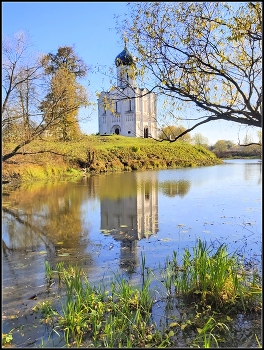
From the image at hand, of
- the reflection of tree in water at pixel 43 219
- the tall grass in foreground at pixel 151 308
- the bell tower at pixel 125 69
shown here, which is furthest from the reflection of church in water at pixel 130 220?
the bell tower at pixel 125 69

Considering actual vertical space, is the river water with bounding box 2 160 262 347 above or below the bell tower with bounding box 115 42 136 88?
below

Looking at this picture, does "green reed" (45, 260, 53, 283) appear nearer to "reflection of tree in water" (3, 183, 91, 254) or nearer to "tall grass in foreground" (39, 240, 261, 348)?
"tall grass in foreground" (39, 240, 261, 348)

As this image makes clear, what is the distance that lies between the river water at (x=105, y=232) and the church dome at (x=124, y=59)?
3.43 meters

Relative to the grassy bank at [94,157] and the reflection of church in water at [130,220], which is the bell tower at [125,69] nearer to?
the reflection of church in water at [130,220]

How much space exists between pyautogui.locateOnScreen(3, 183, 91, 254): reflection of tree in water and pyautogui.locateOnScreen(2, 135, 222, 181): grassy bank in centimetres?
190

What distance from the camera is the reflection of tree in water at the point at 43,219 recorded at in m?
7.36

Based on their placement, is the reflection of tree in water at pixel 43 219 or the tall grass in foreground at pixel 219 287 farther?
the reflection of tree in water at pixel 43 219

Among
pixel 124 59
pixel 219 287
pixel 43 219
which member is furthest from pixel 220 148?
pixel 219 287

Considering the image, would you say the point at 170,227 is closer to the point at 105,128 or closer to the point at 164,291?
the point at 164,291

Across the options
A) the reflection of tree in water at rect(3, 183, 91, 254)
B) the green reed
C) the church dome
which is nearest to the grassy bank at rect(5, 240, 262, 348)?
the green reed

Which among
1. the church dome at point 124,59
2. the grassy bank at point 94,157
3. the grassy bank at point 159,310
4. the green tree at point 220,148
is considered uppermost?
the green tree at point 220,148

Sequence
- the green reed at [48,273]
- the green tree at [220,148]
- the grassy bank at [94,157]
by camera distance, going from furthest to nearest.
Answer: the green tree at [220,148] < the grassy bank at [94,157] < the green reed at [48,273]

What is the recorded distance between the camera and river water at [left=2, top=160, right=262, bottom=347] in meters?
5.02

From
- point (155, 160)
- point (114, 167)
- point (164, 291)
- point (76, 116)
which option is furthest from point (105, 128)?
point (164, 291)
